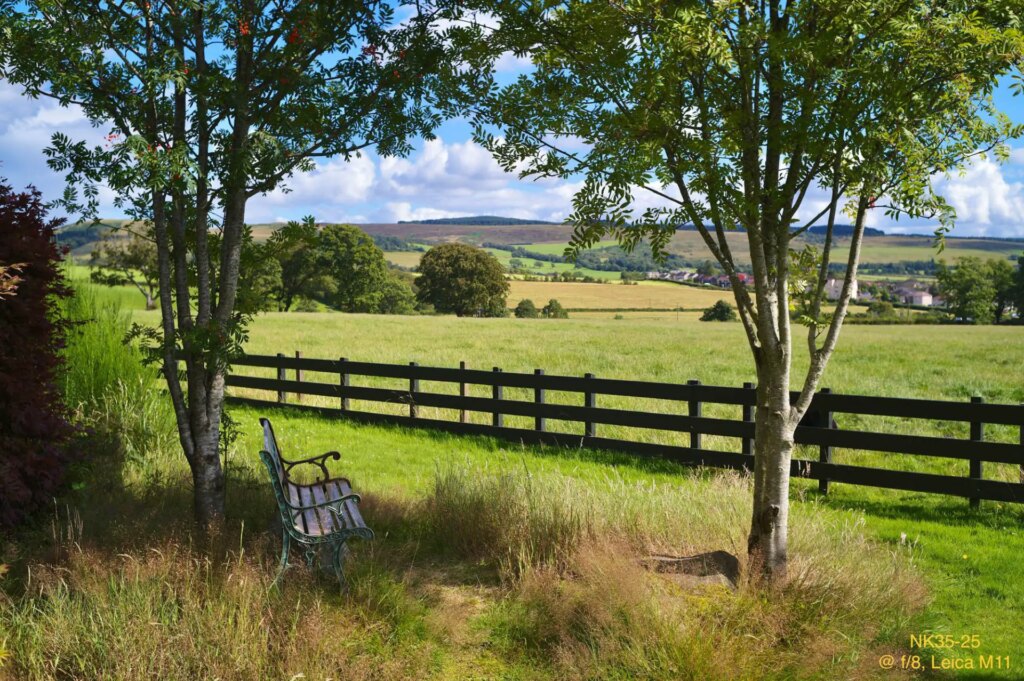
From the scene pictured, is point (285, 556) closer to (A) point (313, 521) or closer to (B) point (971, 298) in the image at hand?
(A) point (313, 521)

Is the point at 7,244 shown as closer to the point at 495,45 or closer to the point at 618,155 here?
the point at 495,45

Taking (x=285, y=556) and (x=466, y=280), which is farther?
(x=466, y=280)

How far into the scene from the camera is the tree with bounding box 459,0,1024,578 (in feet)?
16.3

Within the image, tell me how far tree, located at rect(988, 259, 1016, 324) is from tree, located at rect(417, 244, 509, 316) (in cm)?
4629

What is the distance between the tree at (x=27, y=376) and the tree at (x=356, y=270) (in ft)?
197

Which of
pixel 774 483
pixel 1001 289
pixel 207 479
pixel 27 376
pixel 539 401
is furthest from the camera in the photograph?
pixel 1001 289

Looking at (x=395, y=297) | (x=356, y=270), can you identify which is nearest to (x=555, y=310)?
(x=395, y=297)

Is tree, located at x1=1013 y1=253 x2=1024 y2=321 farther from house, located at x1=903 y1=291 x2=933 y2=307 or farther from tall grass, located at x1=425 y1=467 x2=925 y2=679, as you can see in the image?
tall grass, located at x1=425 y1=467 x2=925 y2=679

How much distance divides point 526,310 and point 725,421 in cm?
6537

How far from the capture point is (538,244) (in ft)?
467

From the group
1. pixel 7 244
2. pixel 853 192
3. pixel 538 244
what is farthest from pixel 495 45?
pixel 538 244

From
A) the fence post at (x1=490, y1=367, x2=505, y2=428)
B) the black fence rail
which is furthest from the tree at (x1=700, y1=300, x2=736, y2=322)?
the fence post at (x1=490, y1=367, x2=505, y2=428)

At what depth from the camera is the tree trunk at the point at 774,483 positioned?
554 cm

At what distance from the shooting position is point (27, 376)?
7438mm
